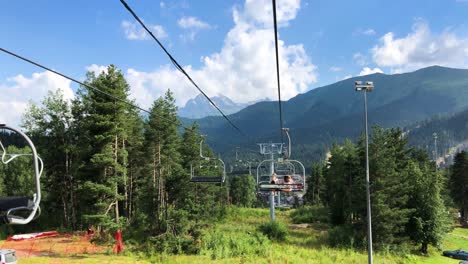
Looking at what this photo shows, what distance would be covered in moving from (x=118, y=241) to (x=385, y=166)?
2500 cm

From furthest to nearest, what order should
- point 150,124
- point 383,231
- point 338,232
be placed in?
point 150,124
point 338,232
point 383,231

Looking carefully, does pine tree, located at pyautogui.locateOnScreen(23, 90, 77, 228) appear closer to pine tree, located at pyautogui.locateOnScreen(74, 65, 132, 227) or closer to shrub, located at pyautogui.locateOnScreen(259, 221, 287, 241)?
pine tree, located at pyautogui.locateOnScreen(74, 65, 132, 227)

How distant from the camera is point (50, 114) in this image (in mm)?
39469

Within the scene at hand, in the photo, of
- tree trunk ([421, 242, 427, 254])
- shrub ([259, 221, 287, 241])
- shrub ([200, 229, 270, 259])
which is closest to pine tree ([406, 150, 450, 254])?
tree trunk ([421, 242, 427, 254])

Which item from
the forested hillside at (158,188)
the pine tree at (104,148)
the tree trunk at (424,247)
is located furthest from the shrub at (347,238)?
the pine tree at (104,148)

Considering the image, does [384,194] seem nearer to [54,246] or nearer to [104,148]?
[104,148]

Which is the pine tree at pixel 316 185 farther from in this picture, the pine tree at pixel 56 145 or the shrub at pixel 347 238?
the pine tree at pixel 56 145

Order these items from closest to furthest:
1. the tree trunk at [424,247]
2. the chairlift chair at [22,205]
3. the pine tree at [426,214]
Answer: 1. the chairlift chair at [22,205]
2. the pine tree at [426,214]
3. the tree trunk at [424,247]

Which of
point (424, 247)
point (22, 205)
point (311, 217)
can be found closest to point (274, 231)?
point (424, 247)

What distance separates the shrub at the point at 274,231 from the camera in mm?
39875

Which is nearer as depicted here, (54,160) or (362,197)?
(362,197)

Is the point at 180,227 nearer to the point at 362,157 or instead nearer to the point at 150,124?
the point at 150,124

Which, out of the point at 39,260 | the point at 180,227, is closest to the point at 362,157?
the point at 180,227

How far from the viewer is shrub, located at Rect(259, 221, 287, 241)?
39.9 metres
